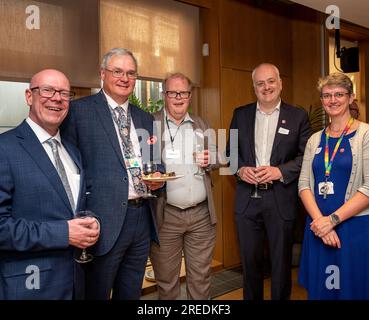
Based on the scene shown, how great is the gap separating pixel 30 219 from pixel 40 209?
2.2 inches

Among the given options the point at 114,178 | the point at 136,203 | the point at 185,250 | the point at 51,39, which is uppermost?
the point at 51,39

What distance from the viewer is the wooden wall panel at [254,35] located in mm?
4078

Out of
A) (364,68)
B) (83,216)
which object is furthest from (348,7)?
(83,216)

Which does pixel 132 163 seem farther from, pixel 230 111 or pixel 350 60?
pixel 350 60

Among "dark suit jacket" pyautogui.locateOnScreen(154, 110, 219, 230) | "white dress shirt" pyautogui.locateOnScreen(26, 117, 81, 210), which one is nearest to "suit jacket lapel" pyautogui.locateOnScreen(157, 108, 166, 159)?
"dark suit jacket" pyautogui.locateOnScreen(154, 110, 219, 230)

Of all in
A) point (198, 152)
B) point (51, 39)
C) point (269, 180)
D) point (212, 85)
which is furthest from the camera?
point (212, 85)

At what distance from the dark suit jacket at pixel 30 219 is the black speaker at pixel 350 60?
13.0 ft

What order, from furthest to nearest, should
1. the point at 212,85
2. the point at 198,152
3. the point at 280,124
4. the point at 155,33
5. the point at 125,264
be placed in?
the point at 212,85, the point at 155,33, the point at 280,124, the point at 198,152, the point at 125,264

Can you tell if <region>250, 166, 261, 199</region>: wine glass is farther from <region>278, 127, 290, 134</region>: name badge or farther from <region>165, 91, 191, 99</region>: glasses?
<region>165, 91, 191, 99</region>: glasses

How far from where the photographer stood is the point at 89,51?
310cm

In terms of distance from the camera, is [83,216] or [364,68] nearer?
[83,216]

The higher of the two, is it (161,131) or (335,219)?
(161,131)

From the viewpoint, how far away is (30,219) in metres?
1.58

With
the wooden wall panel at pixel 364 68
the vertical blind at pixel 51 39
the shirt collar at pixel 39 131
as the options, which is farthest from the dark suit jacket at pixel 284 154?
the wooden wall panel at pixel 364 68
